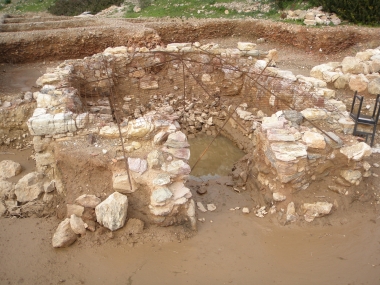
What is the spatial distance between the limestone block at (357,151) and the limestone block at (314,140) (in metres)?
0.42

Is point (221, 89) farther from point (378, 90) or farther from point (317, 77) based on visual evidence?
point (378, 90)

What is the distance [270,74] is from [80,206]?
18.6ft

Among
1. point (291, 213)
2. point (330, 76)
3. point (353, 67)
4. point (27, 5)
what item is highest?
point (27, 5)

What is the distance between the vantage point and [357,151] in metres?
5.70

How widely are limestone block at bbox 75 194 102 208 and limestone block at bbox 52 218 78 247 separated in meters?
0.36

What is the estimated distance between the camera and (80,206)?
5.12 m

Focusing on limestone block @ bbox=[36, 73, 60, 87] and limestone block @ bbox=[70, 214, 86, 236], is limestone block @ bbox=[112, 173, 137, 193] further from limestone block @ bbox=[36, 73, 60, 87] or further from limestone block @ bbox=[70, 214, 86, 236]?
limestone block @ bbox=[36, 73, 60, 87]

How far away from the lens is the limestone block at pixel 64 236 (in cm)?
486

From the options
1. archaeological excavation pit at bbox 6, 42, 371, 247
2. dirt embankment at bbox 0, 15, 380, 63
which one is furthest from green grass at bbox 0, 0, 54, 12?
archaeological excavation pit at bbox 6, 42, 371, 247

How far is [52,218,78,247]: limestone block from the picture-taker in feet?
15.9

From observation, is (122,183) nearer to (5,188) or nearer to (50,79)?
(5,188)

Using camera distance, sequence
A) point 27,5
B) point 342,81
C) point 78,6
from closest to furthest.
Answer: point 342,81 < point 78,6 < point 27,5

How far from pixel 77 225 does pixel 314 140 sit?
4126 mm

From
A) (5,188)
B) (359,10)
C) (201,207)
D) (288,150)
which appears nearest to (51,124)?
(5,188)
